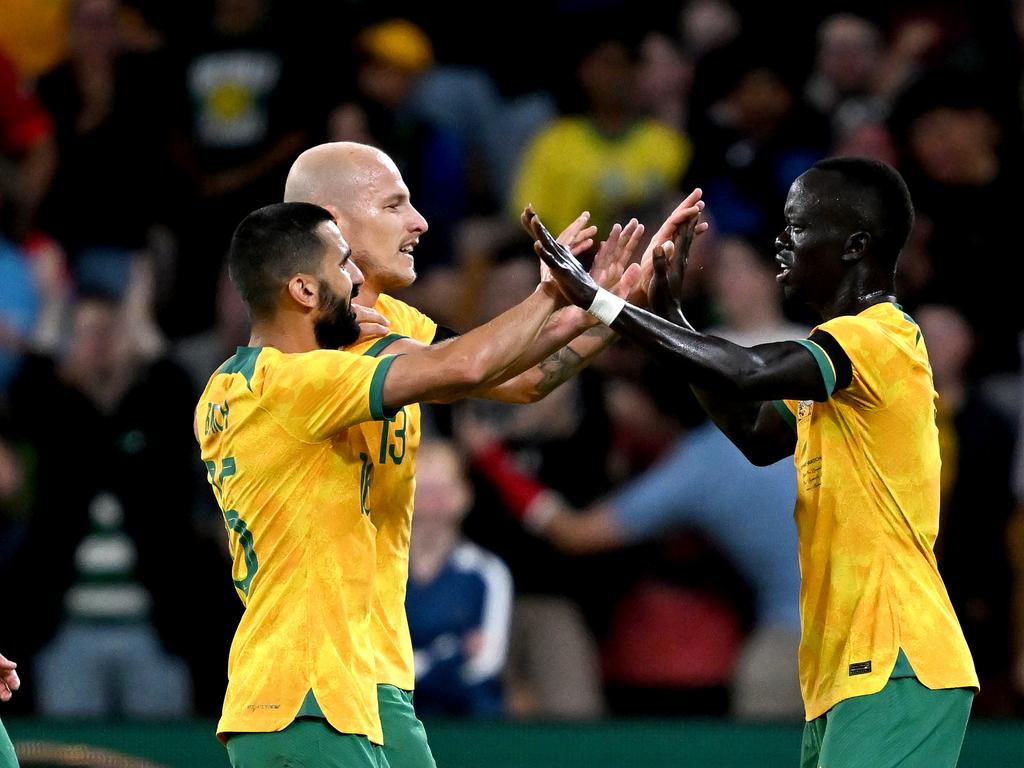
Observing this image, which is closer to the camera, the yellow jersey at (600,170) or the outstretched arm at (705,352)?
the outstretched arm at (705,352)

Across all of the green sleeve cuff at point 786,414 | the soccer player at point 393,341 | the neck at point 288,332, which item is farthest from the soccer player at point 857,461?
the neck at point 288,332

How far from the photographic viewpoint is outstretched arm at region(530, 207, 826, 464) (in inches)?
192

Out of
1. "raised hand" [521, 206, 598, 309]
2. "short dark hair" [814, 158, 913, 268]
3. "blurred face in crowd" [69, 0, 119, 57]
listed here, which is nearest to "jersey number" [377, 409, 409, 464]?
"raised hand" [521, 206, 598, 309]

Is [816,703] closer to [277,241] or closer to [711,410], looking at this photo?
[711,410]

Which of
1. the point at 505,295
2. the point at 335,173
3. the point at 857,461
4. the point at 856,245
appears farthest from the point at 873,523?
the point at 505,295

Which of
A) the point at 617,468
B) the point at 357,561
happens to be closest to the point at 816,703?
the point at 357,561

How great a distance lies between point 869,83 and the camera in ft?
35.0

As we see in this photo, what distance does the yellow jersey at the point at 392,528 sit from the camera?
5.28m

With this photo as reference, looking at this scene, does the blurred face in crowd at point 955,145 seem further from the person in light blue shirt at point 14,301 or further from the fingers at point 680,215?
the person in light blue shirt at point 14,301

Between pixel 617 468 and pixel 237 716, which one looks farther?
pixel 617 468

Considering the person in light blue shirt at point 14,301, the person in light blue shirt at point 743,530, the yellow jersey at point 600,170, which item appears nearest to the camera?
the person in light blue shirt at point 743,530

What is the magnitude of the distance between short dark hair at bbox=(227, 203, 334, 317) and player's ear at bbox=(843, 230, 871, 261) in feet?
4.85

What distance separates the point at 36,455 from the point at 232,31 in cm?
294

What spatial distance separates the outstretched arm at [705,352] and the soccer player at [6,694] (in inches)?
74.2
